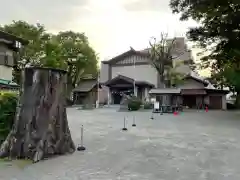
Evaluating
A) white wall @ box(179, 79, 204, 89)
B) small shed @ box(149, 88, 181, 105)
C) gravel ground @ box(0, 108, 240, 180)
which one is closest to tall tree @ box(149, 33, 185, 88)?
white wall @ box(179, 79, 204, 89)

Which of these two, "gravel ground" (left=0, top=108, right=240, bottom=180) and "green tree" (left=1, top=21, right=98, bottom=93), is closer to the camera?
"gravel ground" (left=0, top=108, right=240, bottom=180)

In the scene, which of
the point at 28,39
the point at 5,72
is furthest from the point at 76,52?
the point at 5,72

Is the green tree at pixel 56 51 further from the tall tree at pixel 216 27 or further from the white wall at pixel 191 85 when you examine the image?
the white wall at pixel 191 85

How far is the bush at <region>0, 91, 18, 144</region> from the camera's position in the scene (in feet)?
20.8

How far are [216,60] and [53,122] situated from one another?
1734 centimetres

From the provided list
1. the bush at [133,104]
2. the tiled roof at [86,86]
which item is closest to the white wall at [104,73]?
the tiled roof at [86,86]

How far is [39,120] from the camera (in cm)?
592

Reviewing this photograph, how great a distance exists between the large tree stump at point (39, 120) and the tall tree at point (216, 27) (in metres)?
12.4

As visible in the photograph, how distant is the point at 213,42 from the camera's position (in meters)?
18.4

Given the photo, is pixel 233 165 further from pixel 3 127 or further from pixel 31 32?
pixel 31 32

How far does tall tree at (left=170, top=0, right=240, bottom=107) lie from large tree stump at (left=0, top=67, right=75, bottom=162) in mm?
12389

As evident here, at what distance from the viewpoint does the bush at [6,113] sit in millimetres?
6348

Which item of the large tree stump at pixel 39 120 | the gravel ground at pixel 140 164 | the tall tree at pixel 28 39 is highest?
the tall tree at pixel 28 39

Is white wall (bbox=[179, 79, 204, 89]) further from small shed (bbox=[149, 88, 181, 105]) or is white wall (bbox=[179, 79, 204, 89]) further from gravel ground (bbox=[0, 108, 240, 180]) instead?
gravel ground (bbox=[0, 108, 240, 180])
